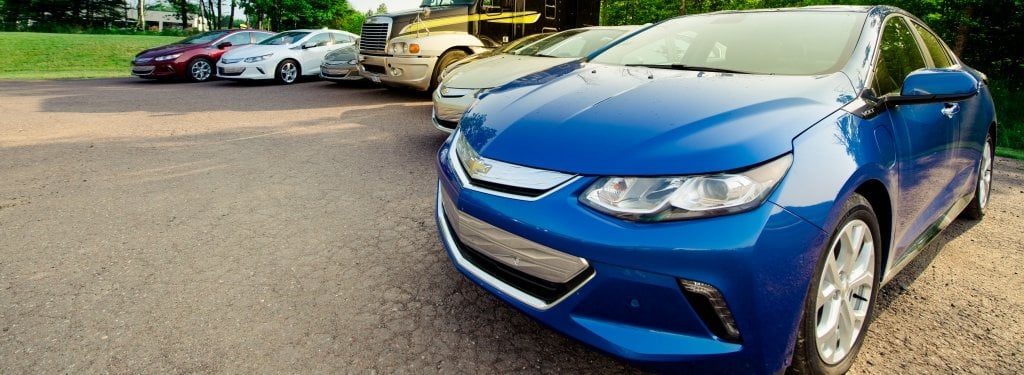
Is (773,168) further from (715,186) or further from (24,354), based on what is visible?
(24,354)

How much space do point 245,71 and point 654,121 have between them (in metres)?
13.0

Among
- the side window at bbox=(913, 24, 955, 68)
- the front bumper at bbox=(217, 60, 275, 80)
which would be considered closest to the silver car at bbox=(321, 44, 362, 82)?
the front bumper at bbox=(217, 60, 275, 80)

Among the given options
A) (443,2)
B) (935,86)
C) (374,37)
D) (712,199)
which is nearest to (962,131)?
(935,86)

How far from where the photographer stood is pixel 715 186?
68.1 inches

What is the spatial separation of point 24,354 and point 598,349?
7.37 feet

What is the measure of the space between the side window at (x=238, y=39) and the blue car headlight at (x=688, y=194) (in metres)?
15.9

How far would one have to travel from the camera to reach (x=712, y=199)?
1.71m

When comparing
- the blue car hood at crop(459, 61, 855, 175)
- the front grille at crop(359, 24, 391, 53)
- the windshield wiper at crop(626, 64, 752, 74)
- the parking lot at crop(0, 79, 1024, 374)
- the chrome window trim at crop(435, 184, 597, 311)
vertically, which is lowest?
the parking lot at crop(0, 79, 1024, 374)

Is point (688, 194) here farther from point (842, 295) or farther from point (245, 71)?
point (245, 71)

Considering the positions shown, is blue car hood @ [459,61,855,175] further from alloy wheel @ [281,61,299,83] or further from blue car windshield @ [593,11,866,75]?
alloy wheel @ [281,61,299,83]

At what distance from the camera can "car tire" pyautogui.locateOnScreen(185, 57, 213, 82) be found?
14.1m

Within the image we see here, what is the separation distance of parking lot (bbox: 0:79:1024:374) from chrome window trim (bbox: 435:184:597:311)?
344mm

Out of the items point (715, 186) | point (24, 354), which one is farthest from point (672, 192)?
point (24, 354)

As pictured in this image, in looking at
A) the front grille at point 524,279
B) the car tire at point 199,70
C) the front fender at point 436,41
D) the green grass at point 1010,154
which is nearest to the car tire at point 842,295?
the front grille at point 524,279
